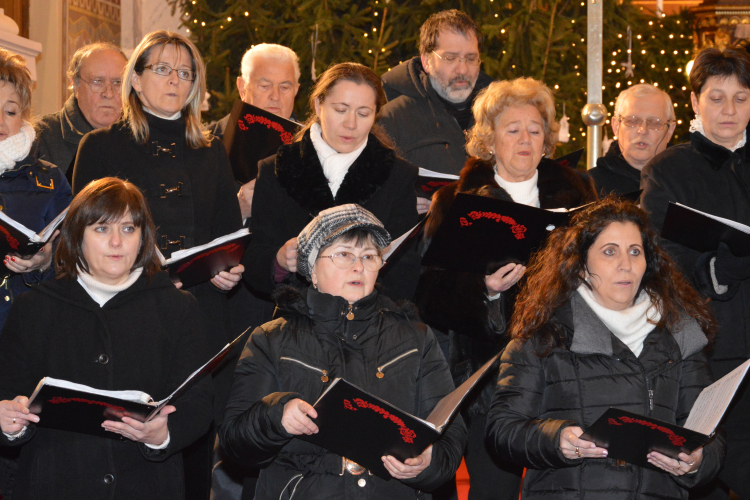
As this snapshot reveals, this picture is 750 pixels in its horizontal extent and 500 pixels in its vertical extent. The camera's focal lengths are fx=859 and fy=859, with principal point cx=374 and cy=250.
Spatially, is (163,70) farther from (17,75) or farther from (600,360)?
(600,360)

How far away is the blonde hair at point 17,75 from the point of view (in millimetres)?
3414

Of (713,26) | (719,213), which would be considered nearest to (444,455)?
(719,213)

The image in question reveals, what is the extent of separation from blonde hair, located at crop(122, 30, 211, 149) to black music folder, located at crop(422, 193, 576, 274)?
3.81 ft

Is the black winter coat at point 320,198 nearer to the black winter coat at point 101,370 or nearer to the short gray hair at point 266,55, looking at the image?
the black winter coat at point 101,370

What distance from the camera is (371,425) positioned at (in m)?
2.27

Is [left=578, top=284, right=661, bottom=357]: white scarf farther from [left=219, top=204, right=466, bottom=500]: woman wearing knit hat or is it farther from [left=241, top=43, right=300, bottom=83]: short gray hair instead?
[left=241, top=43, right=300, bottom=83]: short gray hair

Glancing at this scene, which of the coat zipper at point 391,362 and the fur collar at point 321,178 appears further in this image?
the fur collar at point 321,178

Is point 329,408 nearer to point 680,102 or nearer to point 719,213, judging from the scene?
point 719,213

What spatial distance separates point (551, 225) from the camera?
10.2 feet

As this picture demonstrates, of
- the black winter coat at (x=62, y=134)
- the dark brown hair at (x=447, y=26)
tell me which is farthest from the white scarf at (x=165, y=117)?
the dark brown hair at (x=447, y=26)

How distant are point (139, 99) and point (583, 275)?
1936 mm

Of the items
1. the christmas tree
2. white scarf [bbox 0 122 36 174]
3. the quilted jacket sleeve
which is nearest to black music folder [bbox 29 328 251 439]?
the quilted jacket sleeve

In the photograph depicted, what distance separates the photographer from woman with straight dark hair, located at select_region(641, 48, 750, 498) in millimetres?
3471

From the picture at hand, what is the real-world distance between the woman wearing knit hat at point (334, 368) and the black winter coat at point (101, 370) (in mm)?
279
